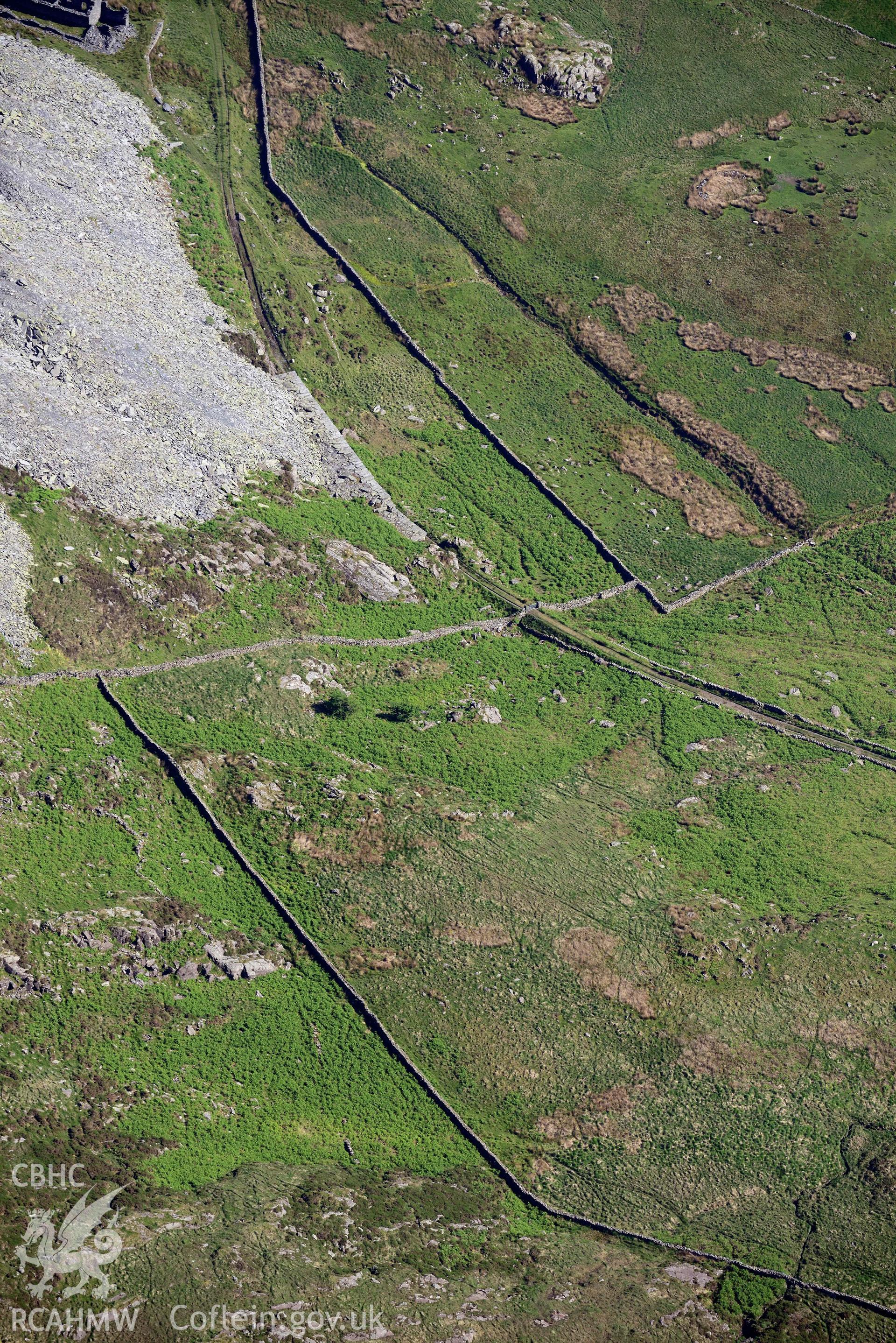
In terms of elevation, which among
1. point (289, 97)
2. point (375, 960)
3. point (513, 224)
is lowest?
point (375, 960)

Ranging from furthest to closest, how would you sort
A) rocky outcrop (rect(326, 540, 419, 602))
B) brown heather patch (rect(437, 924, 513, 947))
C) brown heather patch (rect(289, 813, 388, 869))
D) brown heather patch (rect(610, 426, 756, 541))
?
brown heather patch (rect(610, 426, 756, 541))
rocky outcrop (rect(326, 540, 419, 602))
brown heather patch (rect(289, 813, 388, 869))
brown heather patch (rect(437, 924, 513, 947))

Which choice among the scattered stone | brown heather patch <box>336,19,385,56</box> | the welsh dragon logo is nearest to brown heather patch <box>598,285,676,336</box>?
brown heather patch <box>336,19,385,56</box>

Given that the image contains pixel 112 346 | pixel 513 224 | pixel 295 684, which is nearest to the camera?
pixel 295 684

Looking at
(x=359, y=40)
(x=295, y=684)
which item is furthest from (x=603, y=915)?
(x=359, y=40)

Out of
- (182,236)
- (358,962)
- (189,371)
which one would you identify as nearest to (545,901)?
(358,962)

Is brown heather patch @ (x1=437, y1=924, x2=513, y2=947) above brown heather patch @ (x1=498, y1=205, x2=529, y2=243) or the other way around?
the other way around

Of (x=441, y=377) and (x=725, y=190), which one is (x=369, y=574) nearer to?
(x=441, y=377)

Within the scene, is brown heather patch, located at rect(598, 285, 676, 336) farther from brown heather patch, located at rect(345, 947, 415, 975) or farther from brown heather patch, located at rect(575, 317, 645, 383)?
brown heather patch, located at rect(345, 947, 415, 975)

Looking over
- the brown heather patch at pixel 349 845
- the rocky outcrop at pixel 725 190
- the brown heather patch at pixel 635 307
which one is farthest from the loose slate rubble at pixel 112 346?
the rocky outcrop at pixel 725 190
